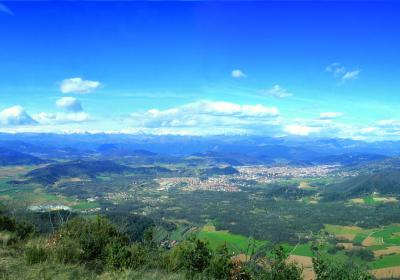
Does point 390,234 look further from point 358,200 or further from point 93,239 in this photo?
point 93,239

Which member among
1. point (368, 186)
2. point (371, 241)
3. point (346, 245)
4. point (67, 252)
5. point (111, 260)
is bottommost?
point (371, 241)

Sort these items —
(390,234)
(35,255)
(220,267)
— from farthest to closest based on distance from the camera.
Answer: (390,234) < (220,267) < (35,255)

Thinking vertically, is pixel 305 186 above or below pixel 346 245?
below

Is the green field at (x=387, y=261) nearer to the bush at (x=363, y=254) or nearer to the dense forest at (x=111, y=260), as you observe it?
the bush at (x=363, y=254)

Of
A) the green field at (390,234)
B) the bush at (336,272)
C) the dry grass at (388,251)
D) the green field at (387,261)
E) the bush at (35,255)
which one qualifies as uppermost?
the bush at (35,255)

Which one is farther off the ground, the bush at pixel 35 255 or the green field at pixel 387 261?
the bush at pixel 35 255

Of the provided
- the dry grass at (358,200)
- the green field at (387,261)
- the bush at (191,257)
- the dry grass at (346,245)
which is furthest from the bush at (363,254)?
the dry grass at (358,200)

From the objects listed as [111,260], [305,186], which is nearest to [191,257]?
[111,260]

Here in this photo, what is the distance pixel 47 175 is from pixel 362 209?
410 feet

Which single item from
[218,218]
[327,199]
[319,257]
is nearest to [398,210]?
[327,199]

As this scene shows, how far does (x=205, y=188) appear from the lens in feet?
525

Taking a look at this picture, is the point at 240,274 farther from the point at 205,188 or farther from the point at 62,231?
the point at 205,188

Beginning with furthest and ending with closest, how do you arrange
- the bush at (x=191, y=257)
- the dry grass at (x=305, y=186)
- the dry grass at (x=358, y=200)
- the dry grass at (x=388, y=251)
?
the dry grass at (x=305, y=186) → the dry grass at (x=358, y=200) → the dry grass at (x=388, y=251) → the bush at (x=191, y=257)

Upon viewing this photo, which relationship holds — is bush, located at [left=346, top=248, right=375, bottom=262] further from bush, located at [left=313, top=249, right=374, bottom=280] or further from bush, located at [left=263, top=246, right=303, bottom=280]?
bush, located at [left=263, top=246, right=303, bottom=280]
